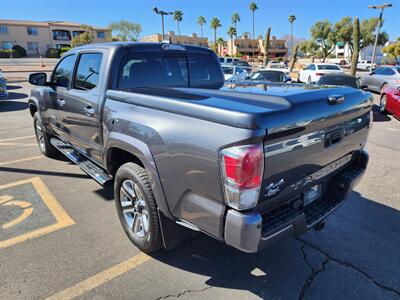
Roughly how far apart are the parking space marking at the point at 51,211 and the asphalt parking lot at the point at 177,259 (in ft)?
0.04

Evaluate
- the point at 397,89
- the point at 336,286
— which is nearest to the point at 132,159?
the point at 336,286

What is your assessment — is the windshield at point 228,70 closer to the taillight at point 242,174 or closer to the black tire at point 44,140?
the black tire at point 44,140

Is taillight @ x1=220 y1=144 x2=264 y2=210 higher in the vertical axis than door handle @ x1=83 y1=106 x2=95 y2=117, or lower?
lower

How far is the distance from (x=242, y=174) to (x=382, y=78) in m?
15.0

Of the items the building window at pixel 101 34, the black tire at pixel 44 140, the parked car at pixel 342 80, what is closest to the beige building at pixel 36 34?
the building window at pixel 101 34

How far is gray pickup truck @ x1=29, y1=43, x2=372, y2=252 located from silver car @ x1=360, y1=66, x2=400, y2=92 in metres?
12.6

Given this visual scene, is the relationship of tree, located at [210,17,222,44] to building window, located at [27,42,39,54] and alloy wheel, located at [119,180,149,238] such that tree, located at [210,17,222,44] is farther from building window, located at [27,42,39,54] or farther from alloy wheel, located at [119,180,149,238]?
alloy wheel, located at [119,180,149,238]

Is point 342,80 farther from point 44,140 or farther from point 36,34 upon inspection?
point 36,34

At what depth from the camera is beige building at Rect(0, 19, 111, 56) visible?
6838 cm

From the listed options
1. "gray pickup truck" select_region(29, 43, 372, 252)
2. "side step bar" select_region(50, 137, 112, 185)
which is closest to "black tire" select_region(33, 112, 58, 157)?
"side step bar" select_region(50, 137, 112, 185)

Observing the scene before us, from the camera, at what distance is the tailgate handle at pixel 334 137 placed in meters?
2.48

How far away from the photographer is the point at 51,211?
385 centimetres

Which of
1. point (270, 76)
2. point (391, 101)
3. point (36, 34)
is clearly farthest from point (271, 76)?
point (36, 34)

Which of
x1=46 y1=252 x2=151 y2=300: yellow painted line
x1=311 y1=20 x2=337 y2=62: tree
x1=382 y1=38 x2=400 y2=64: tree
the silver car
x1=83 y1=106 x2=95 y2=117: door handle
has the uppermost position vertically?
x1=311 y1=20 x2=337 y2=62: tree
